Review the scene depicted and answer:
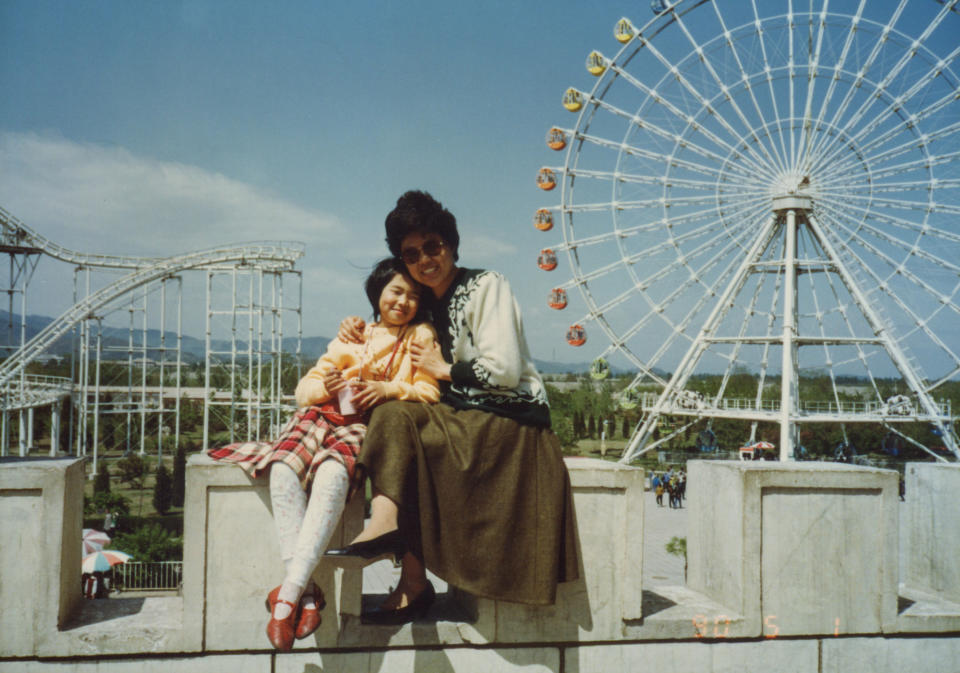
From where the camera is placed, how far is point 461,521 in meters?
3.25

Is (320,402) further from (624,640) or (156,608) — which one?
(624,640)

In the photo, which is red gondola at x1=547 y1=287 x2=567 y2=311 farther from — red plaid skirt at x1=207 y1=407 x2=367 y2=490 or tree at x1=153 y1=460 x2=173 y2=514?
red plaid skirt at x1=207 y1=407 x2=367 y2=490

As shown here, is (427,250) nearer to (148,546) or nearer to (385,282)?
(385,282)

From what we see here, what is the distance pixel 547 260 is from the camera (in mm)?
25984

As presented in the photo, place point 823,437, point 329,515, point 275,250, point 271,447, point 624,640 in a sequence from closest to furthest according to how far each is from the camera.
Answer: point 329,515, point 271,447, point 624,640, point 275,250, point 823,437

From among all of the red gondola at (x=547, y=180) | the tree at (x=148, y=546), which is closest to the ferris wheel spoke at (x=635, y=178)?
the red gondola at (x=547, y=180)

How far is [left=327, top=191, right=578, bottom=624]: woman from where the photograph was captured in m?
3.20

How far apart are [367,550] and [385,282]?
1298 millimetres

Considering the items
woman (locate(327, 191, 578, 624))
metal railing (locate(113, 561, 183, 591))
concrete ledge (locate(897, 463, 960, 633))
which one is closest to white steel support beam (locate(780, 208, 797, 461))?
metal railing (locate(113, 561, 183, 591))

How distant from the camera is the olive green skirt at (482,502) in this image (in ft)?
10.5

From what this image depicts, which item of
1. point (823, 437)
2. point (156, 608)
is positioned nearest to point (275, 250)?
point (156, 608)

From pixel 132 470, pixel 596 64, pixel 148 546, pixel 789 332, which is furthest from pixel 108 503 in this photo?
pixel 789 332

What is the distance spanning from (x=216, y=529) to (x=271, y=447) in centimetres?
39

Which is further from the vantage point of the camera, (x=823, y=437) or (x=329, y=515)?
(x=823, y=437)
